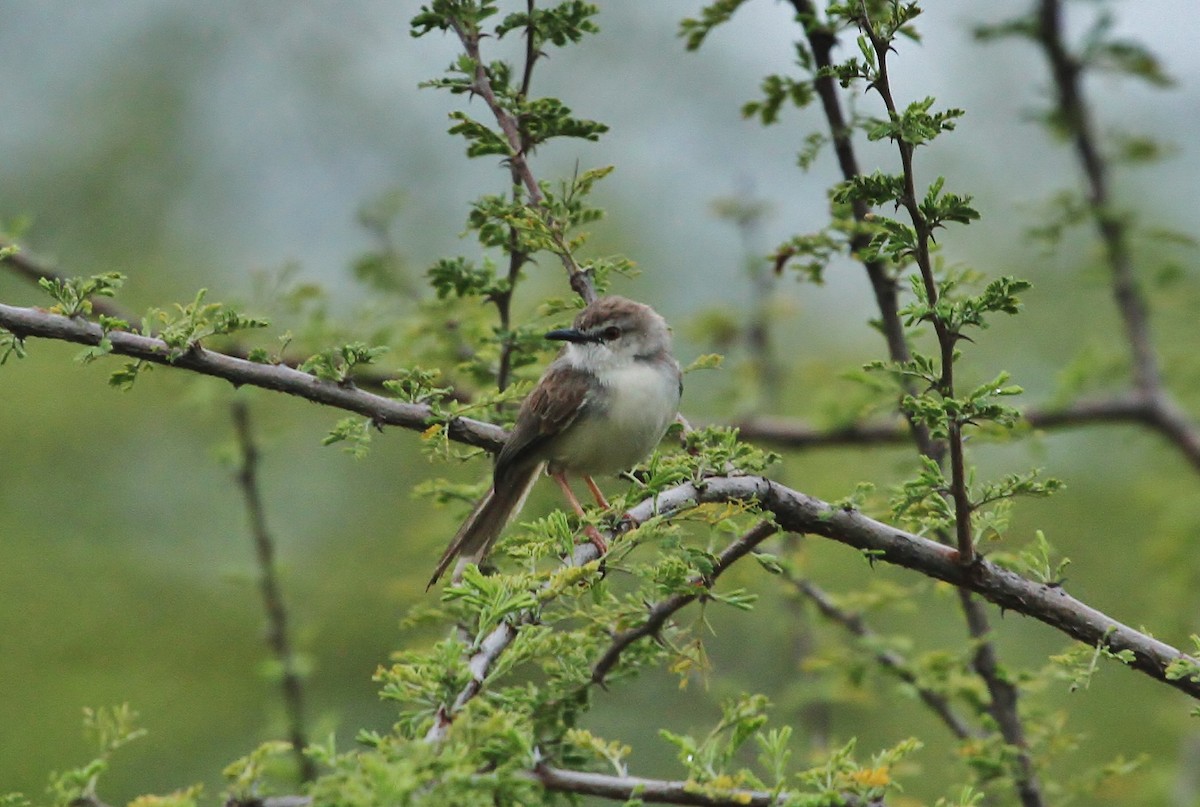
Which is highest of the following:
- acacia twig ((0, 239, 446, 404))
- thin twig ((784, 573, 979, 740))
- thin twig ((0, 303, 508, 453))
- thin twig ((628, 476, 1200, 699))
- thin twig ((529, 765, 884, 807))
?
acacia twig ((0, 239, 446, 404))

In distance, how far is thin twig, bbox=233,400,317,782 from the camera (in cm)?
504

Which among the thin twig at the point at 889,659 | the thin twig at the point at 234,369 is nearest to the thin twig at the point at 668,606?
the thin twig at the point at 234,369

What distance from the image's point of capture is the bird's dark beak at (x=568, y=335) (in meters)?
4.44

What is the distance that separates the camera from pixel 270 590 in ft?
17.0

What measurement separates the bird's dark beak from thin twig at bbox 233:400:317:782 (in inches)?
55.0

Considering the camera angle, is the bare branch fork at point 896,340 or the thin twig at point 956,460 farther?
the bare branch fork at point 896,340

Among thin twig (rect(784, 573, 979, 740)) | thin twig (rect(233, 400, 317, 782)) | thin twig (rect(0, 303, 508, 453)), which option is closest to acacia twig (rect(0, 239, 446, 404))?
thin twig (rect(233, 400, 317, 782))

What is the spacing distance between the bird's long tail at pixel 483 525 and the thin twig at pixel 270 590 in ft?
3.74

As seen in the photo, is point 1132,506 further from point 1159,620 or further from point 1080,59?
point 1080,59

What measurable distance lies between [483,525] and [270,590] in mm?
1385

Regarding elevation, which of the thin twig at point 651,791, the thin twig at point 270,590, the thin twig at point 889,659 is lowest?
the thin twig at point 651,791

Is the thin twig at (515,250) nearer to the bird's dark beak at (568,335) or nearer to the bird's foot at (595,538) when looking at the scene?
the bird's dark beak at (568,335)

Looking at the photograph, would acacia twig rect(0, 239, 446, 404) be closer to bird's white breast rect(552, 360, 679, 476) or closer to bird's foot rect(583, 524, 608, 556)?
bird's white breast rect(552, 360, 679, 476)

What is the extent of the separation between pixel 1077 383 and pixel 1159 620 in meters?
1.09
